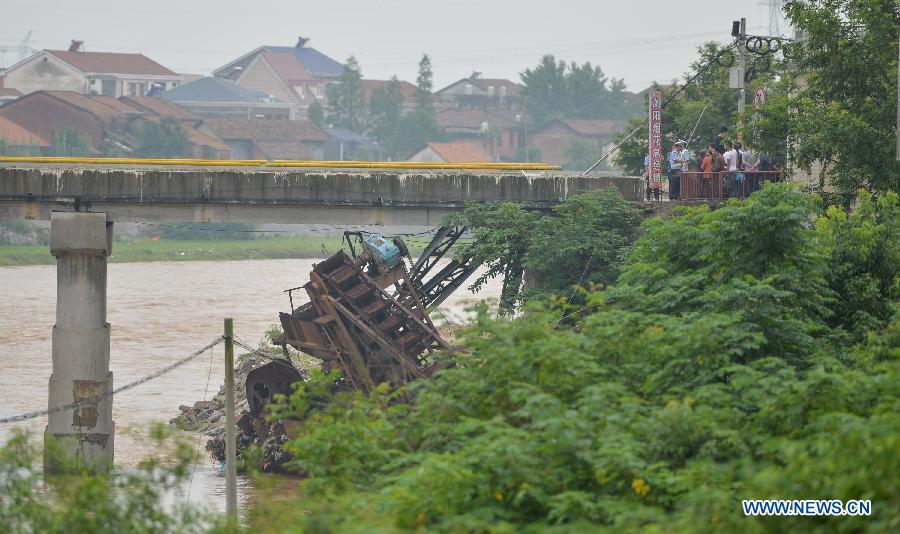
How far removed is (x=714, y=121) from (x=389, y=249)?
32.9 feet

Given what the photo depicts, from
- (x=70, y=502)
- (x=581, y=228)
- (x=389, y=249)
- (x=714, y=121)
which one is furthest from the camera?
(x=714, y=121)

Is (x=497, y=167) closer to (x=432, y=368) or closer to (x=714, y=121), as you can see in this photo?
(x=432, y=368)

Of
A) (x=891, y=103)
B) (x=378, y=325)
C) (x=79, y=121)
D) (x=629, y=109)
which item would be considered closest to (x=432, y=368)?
(x=378, y=325)

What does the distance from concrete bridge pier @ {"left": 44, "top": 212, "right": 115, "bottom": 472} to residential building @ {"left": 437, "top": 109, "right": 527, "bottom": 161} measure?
103456 millimetres

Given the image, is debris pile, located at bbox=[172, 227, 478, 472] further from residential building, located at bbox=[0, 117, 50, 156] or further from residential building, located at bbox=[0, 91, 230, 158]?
residential building, located at bbox=[0, 91, 230, 158]

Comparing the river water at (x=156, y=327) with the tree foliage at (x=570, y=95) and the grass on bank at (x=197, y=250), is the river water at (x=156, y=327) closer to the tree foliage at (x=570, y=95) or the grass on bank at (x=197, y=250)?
the grass on bank at (x=197, y=250)

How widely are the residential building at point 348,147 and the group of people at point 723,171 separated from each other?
9076 cm

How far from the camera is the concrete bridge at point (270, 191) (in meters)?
26.0

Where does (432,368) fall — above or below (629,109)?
below

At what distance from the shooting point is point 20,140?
94.2m

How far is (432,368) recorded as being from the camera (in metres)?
25.8

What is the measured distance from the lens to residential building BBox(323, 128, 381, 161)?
120 metres

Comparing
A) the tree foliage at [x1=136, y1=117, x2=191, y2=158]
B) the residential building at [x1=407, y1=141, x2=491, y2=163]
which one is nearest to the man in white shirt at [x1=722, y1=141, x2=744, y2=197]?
the residential building at [x1=407, y1=141, x2=491, y2=163]

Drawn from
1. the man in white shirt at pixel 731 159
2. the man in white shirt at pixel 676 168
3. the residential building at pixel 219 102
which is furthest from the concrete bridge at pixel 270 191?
the residential building at pixel 219 102
